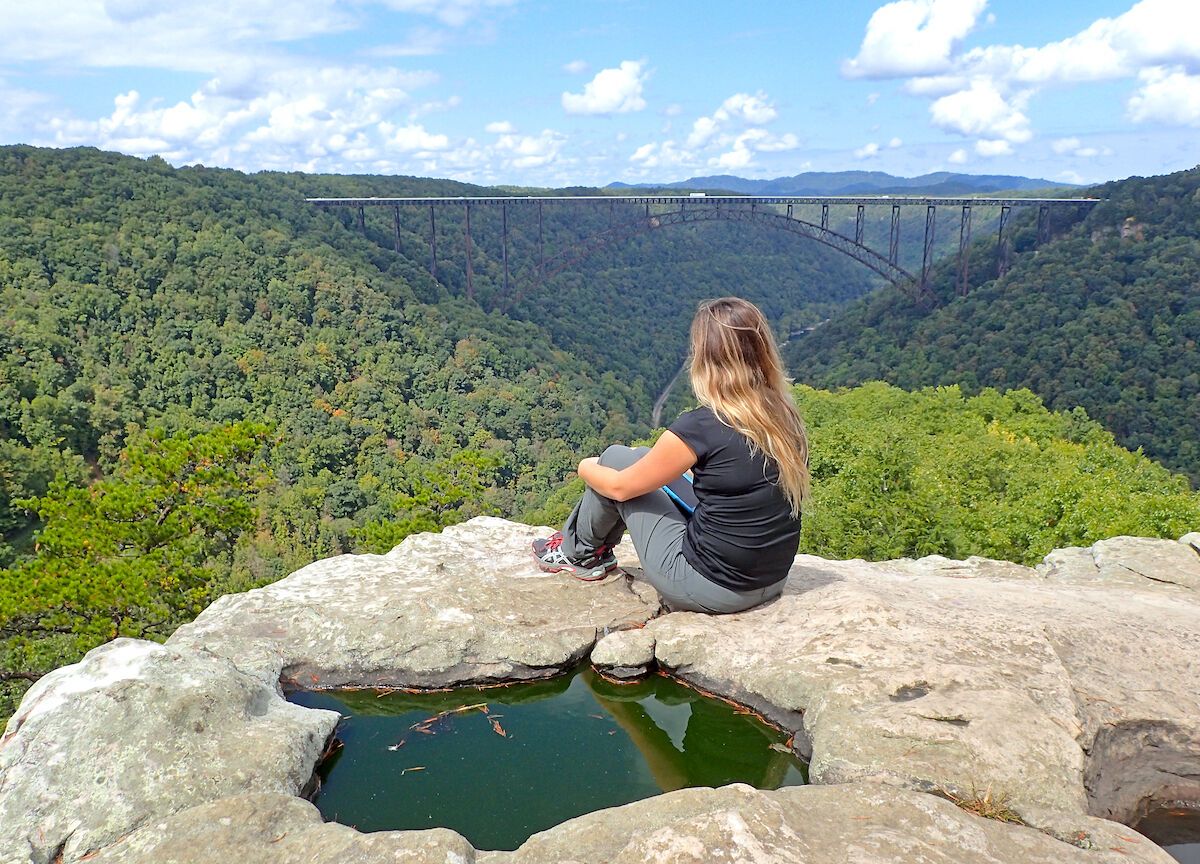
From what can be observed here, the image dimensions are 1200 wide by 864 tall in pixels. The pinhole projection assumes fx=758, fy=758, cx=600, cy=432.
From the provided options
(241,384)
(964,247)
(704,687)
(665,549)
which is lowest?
(241,384)

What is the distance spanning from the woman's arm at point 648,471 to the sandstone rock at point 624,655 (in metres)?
0.59

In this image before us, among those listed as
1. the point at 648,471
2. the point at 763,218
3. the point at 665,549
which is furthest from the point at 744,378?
the point at 763,218

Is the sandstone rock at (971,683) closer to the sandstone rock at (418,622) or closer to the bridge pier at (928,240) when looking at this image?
the sandstone rock at (418,622)

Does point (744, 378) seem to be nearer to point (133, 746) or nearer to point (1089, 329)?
point (133, 746)

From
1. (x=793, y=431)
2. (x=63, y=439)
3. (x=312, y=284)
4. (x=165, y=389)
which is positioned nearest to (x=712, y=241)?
(x=312, y=284)

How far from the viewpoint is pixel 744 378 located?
284cm

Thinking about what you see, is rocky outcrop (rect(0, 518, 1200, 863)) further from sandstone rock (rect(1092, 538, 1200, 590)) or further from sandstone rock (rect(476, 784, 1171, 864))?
sandstone rock (rect(1092, 538, 1200, 590))

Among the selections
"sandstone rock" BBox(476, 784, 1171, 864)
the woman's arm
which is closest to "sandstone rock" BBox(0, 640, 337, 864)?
"sandstone rock" BBox(476, 784, 1171, 864)

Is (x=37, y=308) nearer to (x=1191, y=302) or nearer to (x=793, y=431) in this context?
(x=793, y=431)

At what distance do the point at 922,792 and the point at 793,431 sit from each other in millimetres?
1334

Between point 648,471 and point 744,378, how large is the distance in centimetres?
52

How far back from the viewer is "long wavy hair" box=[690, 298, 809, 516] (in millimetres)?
2842

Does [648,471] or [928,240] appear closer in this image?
[648,471]

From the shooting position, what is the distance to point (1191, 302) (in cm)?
3353
